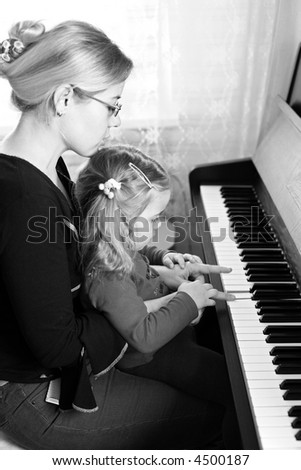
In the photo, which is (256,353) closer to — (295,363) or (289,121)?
(295,363)

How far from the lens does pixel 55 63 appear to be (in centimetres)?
138

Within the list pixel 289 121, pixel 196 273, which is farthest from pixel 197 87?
pixel 196 273

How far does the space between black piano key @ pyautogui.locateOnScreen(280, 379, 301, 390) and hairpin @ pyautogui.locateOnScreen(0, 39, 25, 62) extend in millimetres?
967

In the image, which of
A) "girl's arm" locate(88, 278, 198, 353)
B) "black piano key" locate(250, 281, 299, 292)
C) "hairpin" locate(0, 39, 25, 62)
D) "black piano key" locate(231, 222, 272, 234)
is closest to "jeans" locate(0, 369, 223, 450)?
"girl's arm" locate(88, 278, 198, 353)

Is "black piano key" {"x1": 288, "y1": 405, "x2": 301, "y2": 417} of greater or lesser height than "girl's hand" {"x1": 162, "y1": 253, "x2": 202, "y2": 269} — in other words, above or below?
above

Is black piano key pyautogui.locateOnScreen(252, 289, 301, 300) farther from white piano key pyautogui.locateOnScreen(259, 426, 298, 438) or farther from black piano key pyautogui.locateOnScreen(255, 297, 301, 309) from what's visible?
white piano key pyautogui.locateOnScreen(259, 426, 298, 438)

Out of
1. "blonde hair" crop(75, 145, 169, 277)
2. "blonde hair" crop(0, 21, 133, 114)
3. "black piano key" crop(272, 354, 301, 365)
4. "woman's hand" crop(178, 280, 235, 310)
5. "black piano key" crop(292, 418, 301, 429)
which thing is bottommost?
"woman's hand" crop(178, 280, 235, 310)

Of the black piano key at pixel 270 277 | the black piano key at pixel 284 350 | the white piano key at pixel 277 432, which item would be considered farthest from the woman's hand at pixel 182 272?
the white piano key at pixel 277 432

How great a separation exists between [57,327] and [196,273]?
670 millimetres

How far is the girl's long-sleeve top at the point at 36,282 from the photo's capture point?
1335 mm

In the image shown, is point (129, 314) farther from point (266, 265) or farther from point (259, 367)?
point (266, 265)

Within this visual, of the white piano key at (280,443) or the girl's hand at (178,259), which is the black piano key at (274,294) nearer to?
the girl's hand at (178,259)

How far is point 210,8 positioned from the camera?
2471 millimetres

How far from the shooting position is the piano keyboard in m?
1.35
